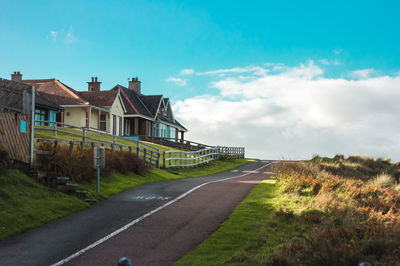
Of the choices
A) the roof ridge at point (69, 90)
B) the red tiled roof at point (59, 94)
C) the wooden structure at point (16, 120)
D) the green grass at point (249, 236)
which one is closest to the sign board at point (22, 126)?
the wooden structure at point (16, 120)

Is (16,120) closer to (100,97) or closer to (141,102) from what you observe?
(100,97)

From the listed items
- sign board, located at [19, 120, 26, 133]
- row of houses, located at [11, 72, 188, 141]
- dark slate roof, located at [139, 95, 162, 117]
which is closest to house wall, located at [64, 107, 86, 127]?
row of houses, located at [11, 72, 188, 141]

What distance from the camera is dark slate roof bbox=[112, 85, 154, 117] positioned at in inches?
2013

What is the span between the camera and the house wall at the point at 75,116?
42750 millimetres

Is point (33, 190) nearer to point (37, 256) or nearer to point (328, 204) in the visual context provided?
point (37, 256)

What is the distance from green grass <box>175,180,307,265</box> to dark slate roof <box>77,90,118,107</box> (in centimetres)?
3372

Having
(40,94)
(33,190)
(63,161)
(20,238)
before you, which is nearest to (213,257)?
(20,238)

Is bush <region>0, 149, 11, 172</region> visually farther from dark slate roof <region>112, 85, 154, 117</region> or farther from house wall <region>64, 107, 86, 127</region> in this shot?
dark slate roof <region>112, 85, 154, 117</region>

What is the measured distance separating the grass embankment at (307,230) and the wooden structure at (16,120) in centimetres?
861

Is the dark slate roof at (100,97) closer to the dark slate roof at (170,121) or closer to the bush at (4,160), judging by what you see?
the dark slate roof at (170,121)

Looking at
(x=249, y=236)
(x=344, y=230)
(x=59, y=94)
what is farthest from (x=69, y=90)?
(x=344, y=230)

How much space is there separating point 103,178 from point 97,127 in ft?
89.7

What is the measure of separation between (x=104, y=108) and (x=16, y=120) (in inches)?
1152

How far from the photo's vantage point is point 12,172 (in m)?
14.3
